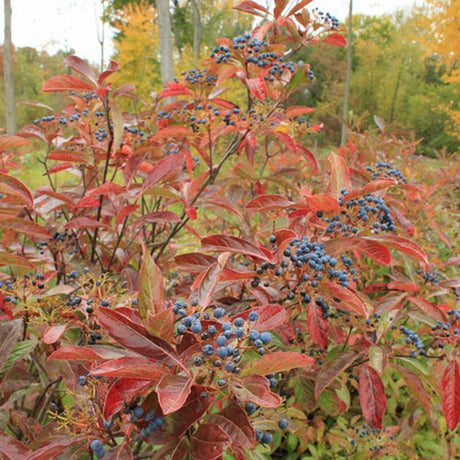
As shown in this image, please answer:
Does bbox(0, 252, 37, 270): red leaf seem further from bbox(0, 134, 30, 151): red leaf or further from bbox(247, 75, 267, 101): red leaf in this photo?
bbox(247, 75, 267, 101): red leaf

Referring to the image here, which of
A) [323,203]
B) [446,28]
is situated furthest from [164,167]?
[446,28]

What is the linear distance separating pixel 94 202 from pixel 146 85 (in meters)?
14.9

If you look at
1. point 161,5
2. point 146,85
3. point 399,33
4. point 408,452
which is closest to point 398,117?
point 399,33

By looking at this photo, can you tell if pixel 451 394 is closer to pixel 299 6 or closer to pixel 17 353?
pixel 17 353

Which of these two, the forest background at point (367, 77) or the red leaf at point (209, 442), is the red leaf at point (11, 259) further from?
the forest background at point (367, 77)

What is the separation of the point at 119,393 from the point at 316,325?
0.59 metres

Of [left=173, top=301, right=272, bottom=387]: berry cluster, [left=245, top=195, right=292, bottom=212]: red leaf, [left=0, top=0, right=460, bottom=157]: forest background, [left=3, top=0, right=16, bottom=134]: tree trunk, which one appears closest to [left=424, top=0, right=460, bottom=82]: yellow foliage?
[left=0, top=0, right=460, bottom=157]: forest background

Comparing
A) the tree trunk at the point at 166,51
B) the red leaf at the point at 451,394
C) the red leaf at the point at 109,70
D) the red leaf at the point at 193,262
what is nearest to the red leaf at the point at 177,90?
the red leaf at the point at 109,70

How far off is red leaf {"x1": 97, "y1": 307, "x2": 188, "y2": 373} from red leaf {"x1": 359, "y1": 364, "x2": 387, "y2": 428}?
0.89 m

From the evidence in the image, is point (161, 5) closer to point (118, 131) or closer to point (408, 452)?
point (118, 131)

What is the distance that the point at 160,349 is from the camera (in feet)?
2.13

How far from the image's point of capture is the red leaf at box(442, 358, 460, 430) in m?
1.03

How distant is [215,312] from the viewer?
74 centimetres

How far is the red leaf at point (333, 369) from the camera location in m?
1.22
